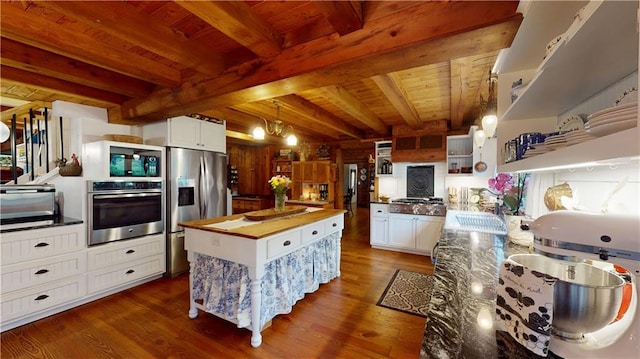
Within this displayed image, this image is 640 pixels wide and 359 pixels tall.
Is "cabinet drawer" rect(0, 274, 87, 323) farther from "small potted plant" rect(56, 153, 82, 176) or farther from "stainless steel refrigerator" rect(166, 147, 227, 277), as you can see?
"small potted plant" rect(56, 153, 82, 176)

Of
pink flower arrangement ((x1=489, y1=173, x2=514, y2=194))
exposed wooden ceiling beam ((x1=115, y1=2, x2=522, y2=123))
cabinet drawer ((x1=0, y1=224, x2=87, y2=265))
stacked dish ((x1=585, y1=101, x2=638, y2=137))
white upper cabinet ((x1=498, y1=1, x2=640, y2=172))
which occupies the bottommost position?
cabinet drawer ((x1=0, y1=224, x2=87, y2=265))

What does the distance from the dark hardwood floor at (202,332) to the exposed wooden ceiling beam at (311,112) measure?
237 cm

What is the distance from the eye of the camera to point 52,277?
2381 millimetres

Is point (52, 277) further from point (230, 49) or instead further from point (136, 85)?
point (230, 49)

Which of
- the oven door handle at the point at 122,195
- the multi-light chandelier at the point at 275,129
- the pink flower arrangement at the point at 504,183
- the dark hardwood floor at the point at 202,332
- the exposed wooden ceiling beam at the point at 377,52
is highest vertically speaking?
the exposed wooden ceiling beam at the point at 377,52

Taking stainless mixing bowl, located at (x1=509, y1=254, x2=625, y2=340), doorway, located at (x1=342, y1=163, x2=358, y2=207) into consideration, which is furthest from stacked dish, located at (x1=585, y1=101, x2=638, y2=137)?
doorway, located at (x1=342, y1=163, x2=358, y2=207)

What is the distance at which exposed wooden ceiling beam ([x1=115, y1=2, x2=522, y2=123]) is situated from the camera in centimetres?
129

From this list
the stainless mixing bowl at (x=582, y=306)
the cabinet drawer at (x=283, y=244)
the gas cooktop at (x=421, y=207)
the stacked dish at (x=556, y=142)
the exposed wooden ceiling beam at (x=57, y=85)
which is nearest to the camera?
the stainless mixing bowl at (x=582, y=306)

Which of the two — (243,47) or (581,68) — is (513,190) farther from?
(243,47)

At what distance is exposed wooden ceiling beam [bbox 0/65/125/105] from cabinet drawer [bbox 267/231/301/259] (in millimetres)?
2765

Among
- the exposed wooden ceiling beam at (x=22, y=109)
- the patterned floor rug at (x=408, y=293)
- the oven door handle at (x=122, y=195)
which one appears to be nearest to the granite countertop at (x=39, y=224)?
the oven door handle at (x=122, y=195)

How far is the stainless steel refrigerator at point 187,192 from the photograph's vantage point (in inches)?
130

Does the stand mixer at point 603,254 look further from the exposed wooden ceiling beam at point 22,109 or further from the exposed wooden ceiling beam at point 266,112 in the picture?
the exposed wooden ceiling beam at point 22,109

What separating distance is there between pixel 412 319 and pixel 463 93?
253 centimetres
